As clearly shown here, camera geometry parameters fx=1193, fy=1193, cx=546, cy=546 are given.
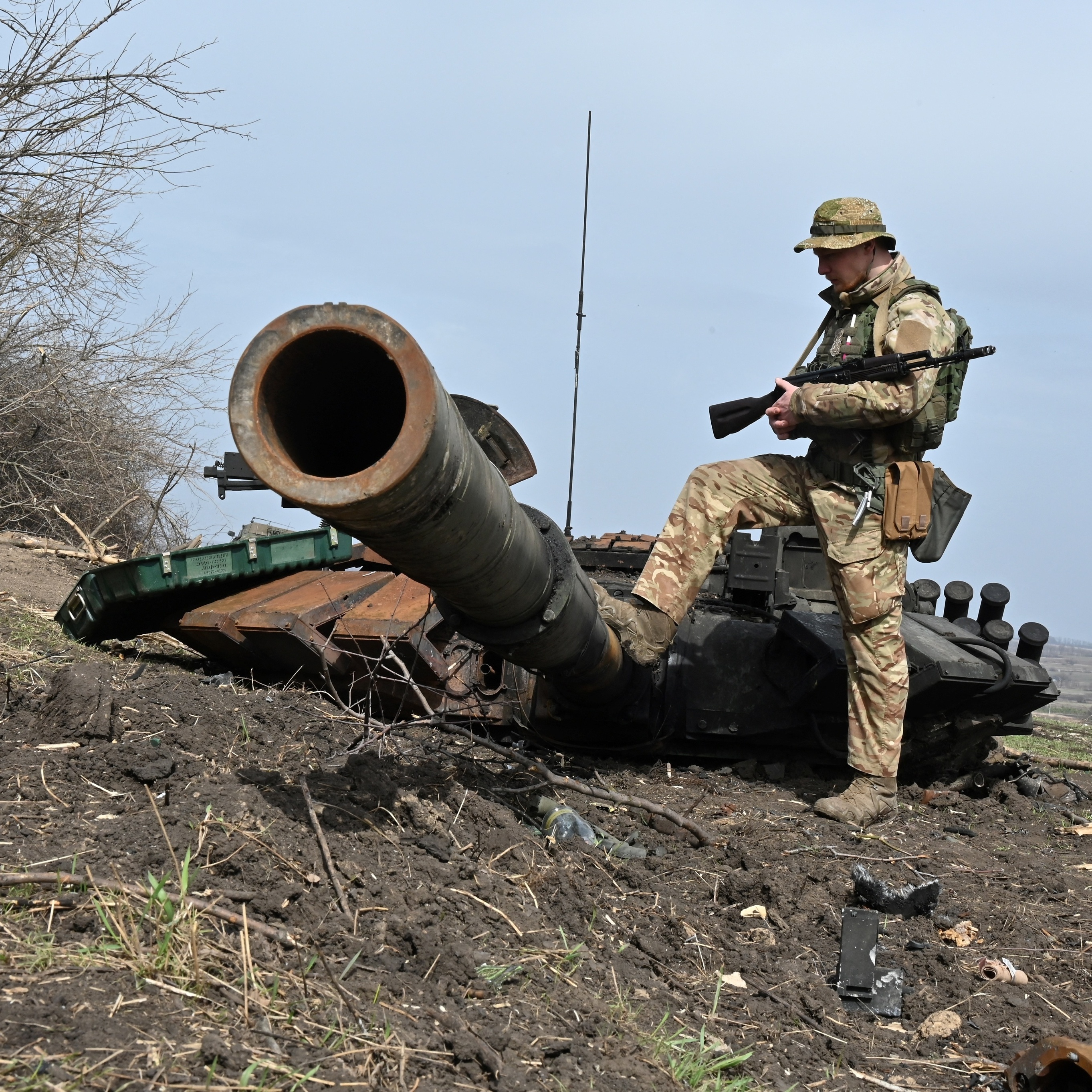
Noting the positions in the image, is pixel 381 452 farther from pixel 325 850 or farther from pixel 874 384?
pixel 874 384

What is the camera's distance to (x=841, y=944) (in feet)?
11.3

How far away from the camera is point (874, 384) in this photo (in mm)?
4801

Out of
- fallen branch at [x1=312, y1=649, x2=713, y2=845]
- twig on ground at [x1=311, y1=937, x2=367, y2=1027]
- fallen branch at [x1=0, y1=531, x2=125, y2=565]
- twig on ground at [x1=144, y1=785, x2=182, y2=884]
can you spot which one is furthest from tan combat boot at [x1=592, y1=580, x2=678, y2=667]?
fallen branch at [x1=0, y1=531, x2=125, y2=565]

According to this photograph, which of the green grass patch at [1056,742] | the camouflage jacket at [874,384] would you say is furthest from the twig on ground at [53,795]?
the green grass patch at [1056,742]

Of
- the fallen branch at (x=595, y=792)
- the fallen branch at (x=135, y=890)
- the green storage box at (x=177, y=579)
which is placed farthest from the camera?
the green storage box at (x=177, y=579)

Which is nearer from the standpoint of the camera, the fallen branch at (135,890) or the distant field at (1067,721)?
the fallen branch at (135,890)

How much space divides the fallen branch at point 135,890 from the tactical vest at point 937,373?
11.2 feet

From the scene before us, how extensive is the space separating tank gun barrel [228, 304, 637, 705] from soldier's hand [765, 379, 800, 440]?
2014 mm

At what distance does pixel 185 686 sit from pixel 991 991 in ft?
9.56

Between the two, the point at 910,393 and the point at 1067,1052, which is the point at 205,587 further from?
the point at 1067,1052

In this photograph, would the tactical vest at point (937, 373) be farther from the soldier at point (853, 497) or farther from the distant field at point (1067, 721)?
the distant field at point (1067, 721)

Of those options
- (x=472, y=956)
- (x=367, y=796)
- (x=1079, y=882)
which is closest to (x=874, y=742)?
(x=1079, y=882)

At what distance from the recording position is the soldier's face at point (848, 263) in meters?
5.07

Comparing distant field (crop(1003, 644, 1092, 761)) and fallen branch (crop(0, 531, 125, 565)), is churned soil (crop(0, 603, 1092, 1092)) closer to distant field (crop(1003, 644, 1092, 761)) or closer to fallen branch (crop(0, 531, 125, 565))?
distant field (crop(1003, 644, 1092, 761))
